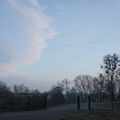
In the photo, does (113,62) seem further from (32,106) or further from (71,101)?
(32,106)

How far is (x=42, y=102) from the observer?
37.7 m

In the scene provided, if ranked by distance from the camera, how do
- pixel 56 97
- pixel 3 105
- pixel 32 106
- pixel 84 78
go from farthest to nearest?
pixel 84 78, pixel 56 97, pixel 32 106, pixel 3 105

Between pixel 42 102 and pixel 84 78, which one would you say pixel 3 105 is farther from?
pixel 84 78

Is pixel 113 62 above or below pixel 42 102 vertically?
above

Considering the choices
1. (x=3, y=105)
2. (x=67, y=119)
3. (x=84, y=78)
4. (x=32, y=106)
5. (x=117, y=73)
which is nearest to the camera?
(x=67, y=119)

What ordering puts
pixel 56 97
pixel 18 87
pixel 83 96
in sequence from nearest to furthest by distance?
pixel 56 97
pixel 83 96
pixel 18 87

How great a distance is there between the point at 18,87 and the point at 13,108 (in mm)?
→ 71935

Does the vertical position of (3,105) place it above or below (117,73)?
below

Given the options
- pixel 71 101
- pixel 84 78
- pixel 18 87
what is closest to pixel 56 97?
pixel 71 101

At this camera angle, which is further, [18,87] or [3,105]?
[18,87]

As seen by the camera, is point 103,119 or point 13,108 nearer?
point 103,119

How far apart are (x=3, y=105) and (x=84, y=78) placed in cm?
9652

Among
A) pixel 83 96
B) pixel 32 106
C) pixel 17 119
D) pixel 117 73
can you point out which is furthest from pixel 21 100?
pixel 83 96

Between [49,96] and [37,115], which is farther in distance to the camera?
[49,96]
